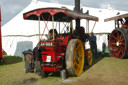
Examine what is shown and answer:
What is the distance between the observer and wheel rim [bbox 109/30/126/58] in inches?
344

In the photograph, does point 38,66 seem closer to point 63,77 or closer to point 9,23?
point 63,77

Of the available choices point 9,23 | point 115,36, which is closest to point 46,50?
point 115,36

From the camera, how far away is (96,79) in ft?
15.6

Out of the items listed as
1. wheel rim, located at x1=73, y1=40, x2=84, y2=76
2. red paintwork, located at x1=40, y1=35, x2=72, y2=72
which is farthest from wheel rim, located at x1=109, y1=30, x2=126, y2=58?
red paintwork, located at x1=40, y1=35, x2=72, y2=72

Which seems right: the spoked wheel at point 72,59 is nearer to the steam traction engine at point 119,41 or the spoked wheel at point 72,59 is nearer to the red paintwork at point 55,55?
the red paintwork at point 55,55

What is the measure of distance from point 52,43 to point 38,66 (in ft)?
2.88

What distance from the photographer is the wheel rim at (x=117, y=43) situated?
8725 mm

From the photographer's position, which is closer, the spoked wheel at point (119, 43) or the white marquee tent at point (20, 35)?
the spoked wheel at point (119, 43)

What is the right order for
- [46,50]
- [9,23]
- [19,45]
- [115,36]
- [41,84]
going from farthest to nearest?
[9,23]
[19,45]
[115,36]
[46,50]
[41,84]

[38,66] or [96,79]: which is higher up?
[38,66]

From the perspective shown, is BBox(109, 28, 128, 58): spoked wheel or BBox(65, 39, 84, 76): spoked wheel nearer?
BBox(65, 39, 84, 76): spoked wheel

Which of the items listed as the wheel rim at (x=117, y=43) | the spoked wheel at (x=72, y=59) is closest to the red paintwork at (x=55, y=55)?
the spoked wheel at (x=72, y=59)

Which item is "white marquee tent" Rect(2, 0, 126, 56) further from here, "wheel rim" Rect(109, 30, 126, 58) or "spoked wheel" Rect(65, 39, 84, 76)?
"spoked wheel" Rect(65, 39, 84, 76)

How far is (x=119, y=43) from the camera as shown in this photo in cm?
875
